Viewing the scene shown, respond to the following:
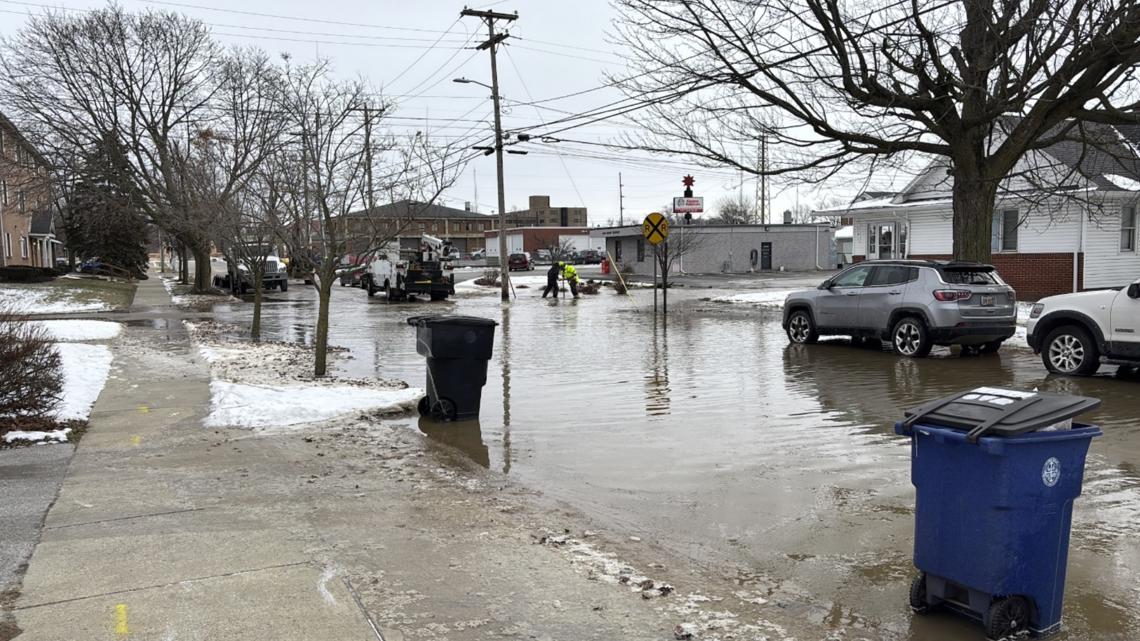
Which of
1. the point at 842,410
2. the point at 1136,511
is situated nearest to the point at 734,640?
the point at 1136,511

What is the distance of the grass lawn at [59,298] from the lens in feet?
92.2

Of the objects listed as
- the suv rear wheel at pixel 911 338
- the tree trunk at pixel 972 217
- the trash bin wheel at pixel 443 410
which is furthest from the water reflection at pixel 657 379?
the tree trunk at pixel 972 217

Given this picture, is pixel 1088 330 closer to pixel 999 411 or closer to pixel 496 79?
pixel 999 411

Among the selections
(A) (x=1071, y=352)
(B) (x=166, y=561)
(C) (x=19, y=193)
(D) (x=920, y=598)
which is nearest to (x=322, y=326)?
(B) (x=166, y=561)

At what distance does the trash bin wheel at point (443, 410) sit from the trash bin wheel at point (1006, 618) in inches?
246

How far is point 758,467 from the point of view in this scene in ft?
24.2

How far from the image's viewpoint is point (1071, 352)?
12.0 m

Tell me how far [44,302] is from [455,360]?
25953mm

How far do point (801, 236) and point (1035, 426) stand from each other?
2323 inches

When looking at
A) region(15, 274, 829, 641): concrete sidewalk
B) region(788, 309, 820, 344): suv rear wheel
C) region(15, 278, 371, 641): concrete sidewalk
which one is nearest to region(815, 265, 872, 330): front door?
region(788, 309, 820, 344): suv rear wheel

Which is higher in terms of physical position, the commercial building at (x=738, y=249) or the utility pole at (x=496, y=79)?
the utility pole at (x=496, y=79)

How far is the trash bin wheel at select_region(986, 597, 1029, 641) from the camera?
13.1 ft

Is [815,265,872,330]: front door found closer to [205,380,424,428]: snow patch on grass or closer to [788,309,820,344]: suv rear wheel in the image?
[788,309,820,344]: suv rear wheel

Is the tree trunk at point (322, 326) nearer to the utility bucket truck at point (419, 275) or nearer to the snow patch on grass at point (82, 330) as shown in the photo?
the snow patch on grass at point (82, 330)
